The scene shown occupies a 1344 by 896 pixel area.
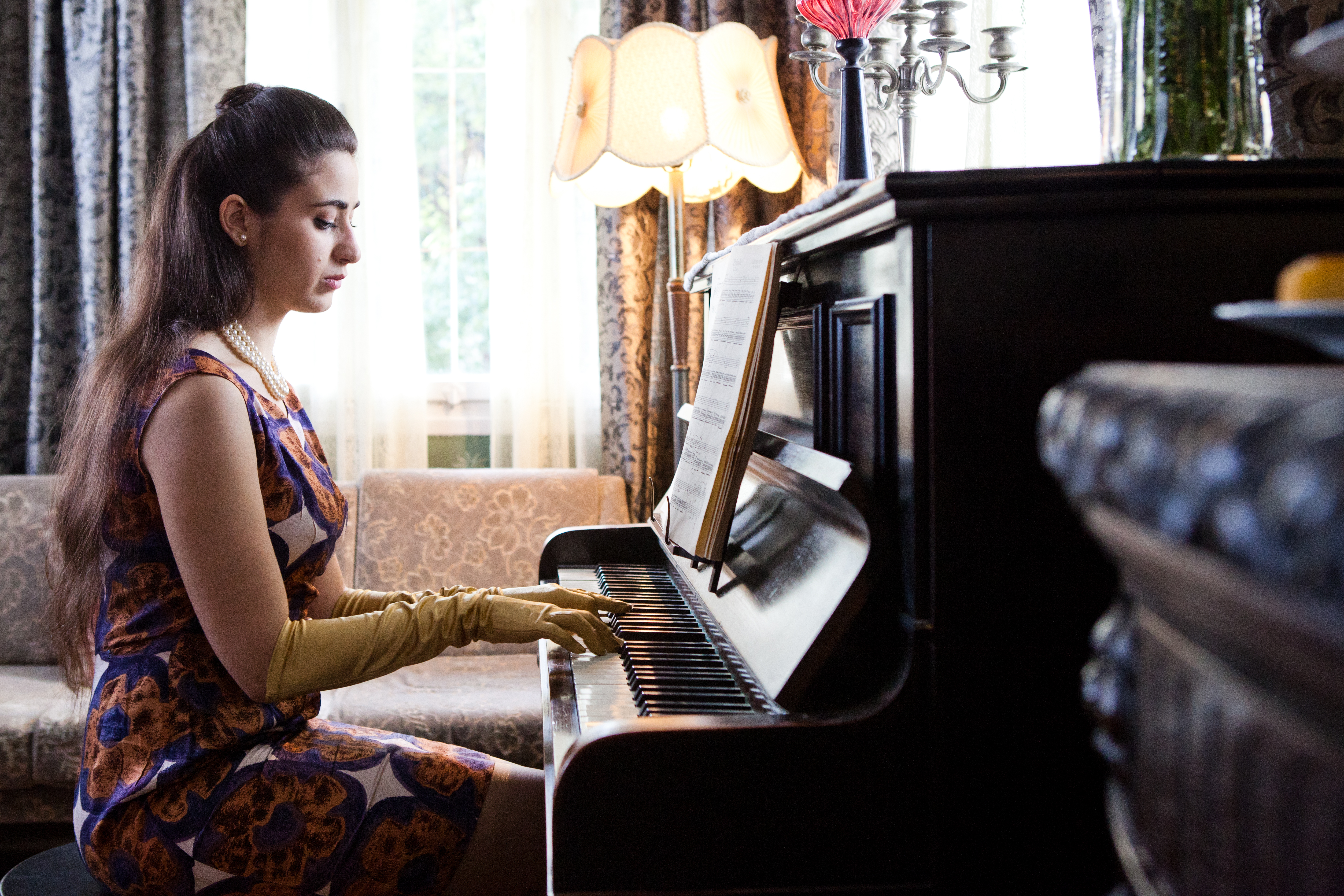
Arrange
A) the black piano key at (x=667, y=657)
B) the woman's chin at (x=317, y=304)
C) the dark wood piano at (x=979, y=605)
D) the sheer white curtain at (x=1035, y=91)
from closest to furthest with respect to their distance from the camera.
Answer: the dark wood piano at (x=979, y=605) < the black piano key at (x=667, y=657) < the woman's chin at (x=317, y=304) < the sheer white curtain at (x=1035, y=91)

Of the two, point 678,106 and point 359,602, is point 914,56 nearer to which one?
Answer: point 678,106

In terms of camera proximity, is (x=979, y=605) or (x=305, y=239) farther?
(x=305, y=239)

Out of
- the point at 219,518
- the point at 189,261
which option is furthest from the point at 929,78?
the point at 219,518

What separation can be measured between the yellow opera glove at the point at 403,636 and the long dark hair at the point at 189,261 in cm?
34

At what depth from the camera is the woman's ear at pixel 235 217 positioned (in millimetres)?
1507

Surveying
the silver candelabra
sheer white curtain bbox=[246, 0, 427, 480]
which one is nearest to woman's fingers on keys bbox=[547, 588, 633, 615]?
the silver candelabra

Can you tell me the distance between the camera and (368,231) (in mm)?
3254

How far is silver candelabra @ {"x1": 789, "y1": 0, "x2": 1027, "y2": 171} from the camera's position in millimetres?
1588

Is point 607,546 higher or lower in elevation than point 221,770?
higher

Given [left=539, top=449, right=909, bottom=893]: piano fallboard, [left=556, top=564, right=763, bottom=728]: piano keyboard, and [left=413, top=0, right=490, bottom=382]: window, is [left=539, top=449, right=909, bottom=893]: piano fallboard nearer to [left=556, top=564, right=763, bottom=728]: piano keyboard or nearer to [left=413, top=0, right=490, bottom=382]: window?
[left=556, top=564, right=763, bottom=728]: piano keyboard

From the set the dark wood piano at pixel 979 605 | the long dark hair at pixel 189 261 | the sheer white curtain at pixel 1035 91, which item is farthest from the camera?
the sheer white curtain at pixel 1035 91

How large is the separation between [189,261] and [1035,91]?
177cm

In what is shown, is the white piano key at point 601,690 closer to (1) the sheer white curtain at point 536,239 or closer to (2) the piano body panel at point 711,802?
(2) the piano body panel at point 711,802

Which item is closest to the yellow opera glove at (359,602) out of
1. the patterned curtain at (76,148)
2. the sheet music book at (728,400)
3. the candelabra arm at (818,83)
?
the sheet music book at (728,400)
